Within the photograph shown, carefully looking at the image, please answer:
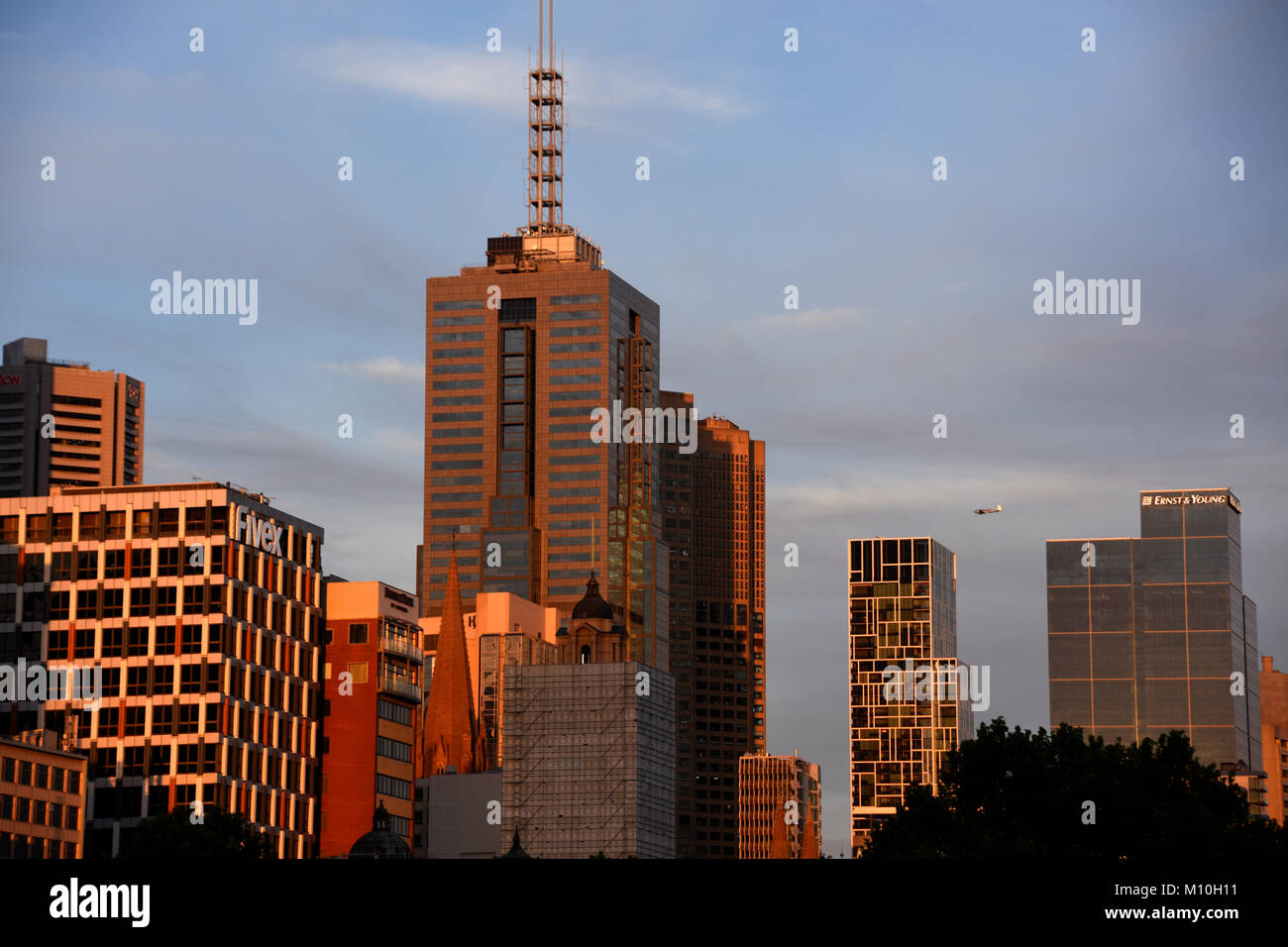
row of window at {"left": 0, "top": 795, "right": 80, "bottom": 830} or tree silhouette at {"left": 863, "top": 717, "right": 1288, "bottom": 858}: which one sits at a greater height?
tree silhouette at {"left": 863, "top": 717, "right": 1288, "bottom": 858}

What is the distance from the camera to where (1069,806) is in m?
108

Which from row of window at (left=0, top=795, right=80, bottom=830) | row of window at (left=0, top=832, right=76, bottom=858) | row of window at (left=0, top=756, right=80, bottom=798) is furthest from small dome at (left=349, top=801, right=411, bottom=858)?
row of window at (left=0, top=756, right=80, bottom=798)

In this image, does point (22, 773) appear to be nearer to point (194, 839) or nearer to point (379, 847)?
point (379, 847)

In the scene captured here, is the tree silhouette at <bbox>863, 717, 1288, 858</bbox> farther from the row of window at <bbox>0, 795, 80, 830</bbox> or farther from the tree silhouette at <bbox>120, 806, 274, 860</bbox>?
the row of window at <bbox>0, 795, 80, 830</bbox>

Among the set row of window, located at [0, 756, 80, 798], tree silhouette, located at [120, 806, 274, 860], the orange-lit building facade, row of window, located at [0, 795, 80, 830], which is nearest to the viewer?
tree silhouette, located at [120, 806, 274, 860]

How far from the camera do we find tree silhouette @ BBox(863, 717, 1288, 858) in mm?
103438

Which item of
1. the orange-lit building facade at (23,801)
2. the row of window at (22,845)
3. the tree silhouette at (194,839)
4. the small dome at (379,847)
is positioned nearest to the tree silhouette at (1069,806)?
the tree silhouette at (194,839)

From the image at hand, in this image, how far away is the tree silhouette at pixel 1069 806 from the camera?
103438 mm
